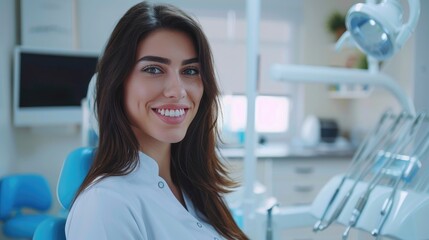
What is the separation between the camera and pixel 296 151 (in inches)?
126

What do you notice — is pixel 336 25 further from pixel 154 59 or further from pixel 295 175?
pixel 154 59

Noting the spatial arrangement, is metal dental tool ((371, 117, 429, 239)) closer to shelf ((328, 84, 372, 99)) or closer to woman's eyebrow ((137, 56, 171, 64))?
woman's eyebrow ((137, 56, 171, 64))

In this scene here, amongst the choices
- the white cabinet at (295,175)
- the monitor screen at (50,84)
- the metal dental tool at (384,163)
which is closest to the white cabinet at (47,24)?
the monitor screen at (50,84)

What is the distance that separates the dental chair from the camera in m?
0.93

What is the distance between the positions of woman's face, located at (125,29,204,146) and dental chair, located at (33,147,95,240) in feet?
0.55

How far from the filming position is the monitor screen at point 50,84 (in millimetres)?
2680

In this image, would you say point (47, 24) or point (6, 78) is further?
point (47, 24)

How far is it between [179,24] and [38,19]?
2180 millimetres

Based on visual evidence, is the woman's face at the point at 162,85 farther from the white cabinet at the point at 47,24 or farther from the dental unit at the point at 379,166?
the white cabinet at the point at 47,24

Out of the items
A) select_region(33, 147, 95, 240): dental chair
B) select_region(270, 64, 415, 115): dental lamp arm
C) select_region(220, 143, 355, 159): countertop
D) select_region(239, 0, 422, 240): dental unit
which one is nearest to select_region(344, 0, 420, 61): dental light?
select_region(239, 0, 422, 240): dental unit

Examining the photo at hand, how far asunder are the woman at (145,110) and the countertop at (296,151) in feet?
6.09

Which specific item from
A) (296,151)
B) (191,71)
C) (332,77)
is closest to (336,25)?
(296,151)

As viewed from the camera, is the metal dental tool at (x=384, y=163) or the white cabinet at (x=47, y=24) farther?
the white cabinet at (x=47, y=24)

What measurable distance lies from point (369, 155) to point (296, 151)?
6.80ft
